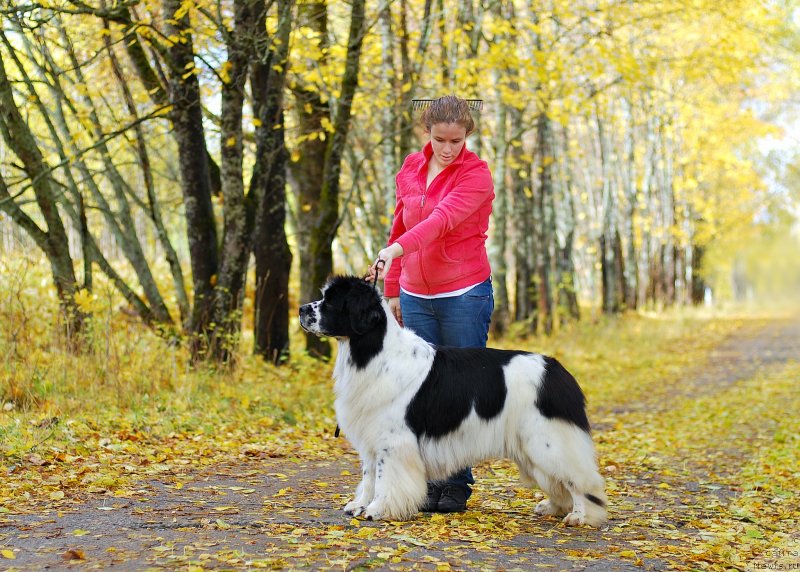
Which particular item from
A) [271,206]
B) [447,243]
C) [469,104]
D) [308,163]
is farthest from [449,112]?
[308,163]

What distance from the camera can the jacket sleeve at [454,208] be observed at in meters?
5.06

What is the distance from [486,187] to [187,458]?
3.31m

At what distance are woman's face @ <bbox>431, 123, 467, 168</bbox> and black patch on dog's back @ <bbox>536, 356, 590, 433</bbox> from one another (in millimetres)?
1334

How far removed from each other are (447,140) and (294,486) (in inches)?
104

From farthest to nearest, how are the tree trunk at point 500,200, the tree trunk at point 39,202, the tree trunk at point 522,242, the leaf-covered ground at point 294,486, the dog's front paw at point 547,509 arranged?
1. the tree trunk at point 522,242
2. the tree trunk at point 500,200
3. the tree trunk at point 39,202
4. the dog's front paw at point 547,509
5. the leaf-covered ground at point 294,486

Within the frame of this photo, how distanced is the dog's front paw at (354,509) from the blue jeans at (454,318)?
582 millimetres

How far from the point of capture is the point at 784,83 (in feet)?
95.0

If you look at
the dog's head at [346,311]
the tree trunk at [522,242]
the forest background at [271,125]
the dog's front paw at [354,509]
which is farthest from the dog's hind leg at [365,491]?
the tree trunk at [522,242]

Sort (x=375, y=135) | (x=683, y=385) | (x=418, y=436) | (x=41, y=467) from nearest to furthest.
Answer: (x=418, y=436), (x=41, y=467), (x=683, y=385), (x=375, y=135)

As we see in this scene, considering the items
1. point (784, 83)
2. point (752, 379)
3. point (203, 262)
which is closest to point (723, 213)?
point (784, 83)

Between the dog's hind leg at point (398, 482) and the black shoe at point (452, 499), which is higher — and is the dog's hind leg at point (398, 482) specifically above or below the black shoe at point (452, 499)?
above

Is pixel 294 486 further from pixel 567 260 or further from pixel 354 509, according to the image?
pixel 567 260

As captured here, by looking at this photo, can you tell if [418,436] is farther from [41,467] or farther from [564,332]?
[564,332]

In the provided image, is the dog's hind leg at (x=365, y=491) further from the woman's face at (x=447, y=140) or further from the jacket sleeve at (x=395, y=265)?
the woman's face at (x=447, y=140)
